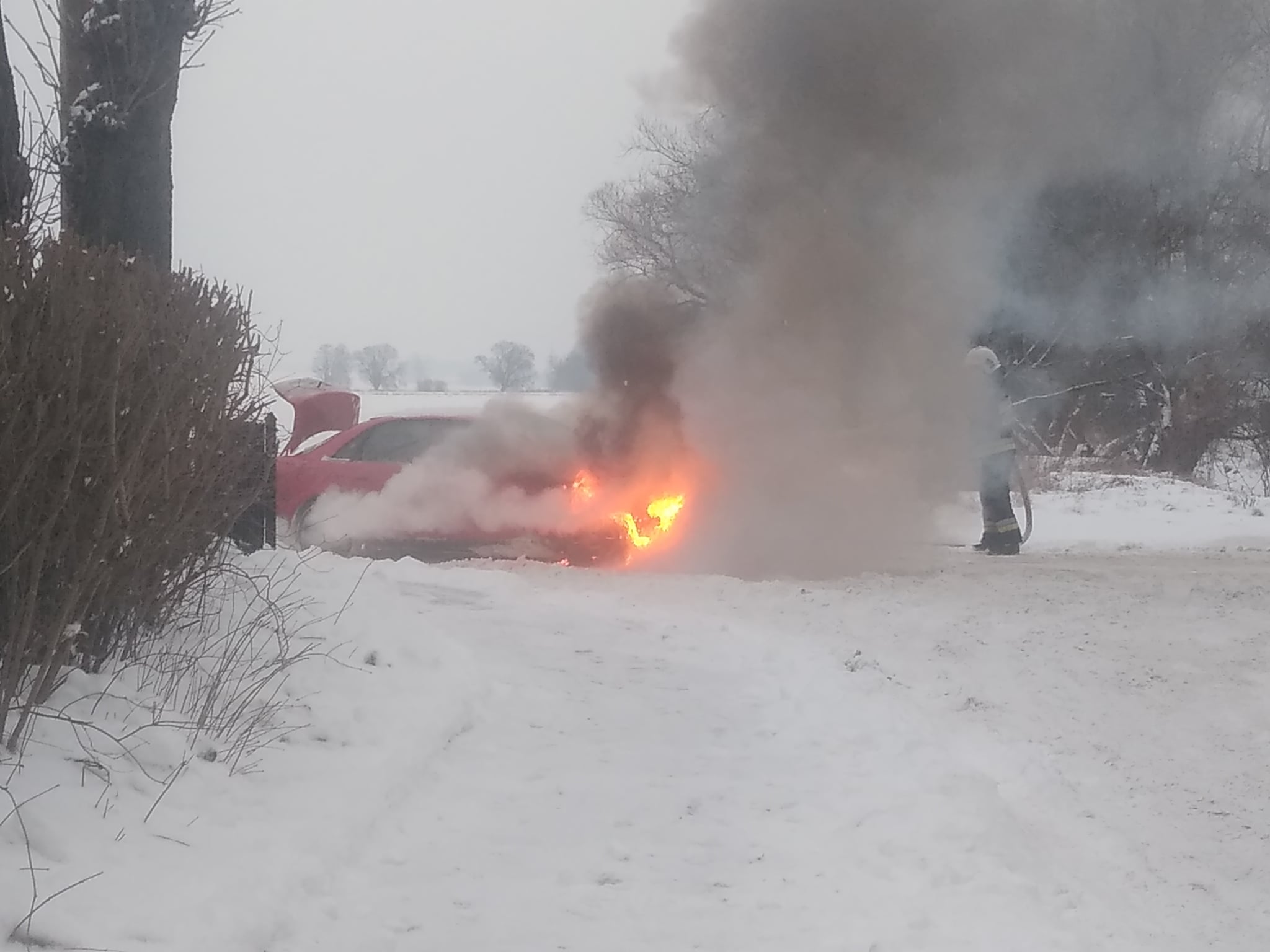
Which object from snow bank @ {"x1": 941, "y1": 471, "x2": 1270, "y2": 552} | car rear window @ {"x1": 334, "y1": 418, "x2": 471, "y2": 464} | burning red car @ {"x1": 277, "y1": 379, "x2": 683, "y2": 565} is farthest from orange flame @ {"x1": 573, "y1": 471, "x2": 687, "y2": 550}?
snow bank @ {"x1": 941, "y1": 471, "x2": 1270, "y2": 552}

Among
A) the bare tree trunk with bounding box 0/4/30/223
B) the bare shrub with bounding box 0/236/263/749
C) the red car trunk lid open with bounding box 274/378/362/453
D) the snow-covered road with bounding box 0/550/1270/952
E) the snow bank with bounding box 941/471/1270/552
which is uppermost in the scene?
the bare tree trunk with bounding box 0/4/30/223

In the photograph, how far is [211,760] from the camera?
362 cm

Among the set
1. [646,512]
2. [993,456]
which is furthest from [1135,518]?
[646,512]

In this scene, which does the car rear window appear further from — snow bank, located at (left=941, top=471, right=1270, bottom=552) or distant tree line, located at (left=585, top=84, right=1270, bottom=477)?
snow bank, located at (left=941, top=471, right=1270, bottom=552)

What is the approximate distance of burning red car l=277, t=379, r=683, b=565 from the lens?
372 inches

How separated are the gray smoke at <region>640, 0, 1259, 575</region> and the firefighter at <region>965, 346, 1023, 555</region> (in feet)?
1.16

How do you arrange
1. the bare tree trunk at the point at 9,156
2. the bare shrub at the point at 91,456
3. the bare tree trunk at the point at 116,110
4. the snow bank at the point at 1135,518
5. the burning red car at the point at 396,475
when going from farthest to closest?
the snow bank at the point at 1135,518 → the burning red car at the point at 396,475 → the bare tree trunk at the point at 116,110 → the bare tree trunk at the point at 9,156 → the bare shrub at the point at 91,456

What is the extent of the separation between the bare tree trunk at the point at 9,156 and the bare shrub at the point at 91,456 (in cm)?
88

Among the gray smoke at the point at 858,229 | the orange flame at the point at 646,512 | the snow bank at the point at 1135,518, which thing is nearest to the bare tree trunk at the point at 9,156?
the orange flame at the point at 646,512

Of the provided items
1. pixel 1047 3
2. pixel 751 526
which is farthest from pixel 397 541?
pixel 1047 3

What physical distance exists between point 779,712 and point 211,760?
264cm

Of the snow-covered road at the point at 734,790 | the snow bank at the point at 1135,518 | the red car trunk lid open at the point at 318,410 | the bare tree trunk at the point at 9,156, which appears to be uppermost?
the bare tree trunk at the point at 9,156

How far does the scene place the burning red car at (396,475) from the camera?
31.0 ft

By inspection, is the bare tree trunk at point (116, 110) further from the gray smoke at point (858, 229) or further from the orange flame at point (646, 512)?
the gray smoke at point (858, 229)
